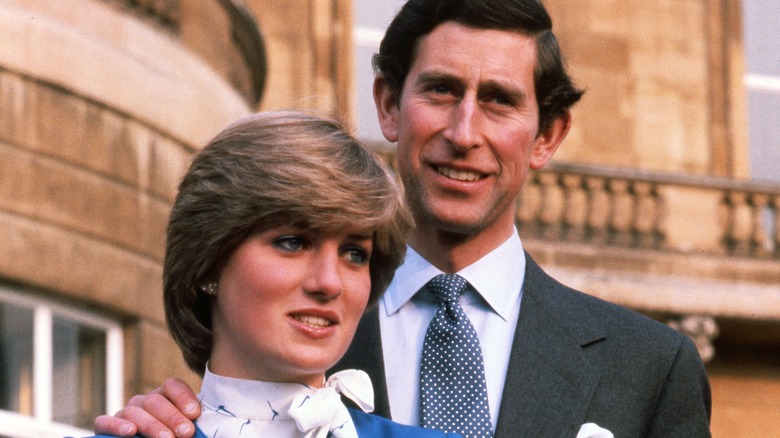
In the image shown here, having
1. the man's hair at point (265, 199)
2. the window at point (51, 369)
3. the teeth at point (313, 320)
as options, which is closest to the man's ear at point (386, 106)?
the man's hair at point (265, 199)

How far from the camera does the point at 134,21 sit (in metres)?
9.09

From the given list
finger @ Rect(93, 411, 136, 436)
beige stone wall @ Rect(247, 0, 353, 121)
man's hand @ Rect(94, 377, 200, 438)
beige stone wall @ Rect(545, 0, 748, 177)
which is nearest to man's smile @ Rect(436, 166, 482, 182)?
man's hand @ Rect(94, 377, 200, 438)

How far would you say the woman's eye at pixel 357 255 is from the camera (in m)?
3.22

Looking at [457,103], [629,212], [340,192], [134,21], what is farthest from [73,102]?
[629,212]

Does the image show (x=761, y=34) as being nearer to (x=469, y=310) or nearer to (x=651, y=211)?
(x=651, y=211)

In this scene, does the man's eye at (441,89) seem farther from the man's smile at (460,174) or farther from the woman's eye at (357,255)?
the woman's eye at (357,255)

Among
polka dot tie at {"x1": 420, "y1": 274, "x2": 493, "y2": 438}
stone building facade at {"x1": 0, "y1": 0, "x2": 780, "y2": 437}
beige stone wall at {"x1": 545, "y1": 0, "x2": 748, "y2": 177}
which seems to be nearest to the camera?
polka dot tie at {"x1": 420, "y1": 274, "x2": 493, "y2": 438}

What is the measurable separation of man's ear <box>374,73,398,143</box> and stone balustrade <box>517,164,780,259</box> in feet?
33.3

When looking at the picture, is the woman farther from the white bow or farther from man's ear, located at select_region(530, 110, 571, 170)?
man's ear, located at select_region(530, 110, 571, 170)

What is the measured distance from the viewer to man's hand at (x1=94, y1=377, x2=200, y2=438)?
125 inches

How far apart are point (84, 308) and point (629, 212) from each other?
273 inches

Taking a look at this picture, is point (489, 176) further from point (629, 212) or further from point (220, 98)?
point (629, 212)

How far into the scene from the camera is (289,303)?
3105 mm

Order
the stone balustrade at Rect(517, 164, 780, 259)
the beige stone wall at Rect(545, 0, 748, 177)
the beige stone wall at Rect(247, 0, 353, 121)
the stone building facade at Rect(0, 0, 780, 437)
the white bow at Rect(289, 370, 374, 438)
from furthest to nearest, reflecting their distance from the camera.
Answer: the beige stone wall at Rect(545, 0, 748, 177)
the beige stone wall at Rect(247, 0, 353, 121)
the stone balustrade at Rect(517, 164, 780, 259)
the stone building facade at Rect(0, 0, 780, 437)
the white bow at Rect(289, 370, 374, 438)
